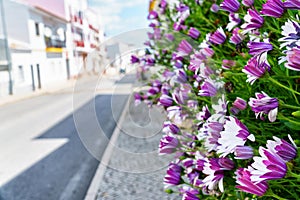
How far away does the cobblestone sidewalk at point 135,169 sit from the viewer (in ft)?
10.4

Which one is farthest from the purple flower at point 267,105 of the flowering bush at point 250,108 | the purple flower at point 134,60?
the purple flower at point 134,60

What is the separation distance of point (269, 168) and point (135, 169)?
3.38 metres

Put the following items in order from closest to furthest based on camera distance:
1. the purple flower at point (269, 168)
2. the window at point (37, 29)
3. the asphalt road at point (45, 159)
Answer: the purple flower at point (269, 168)
the asphalt road at point (45, 159)
the window at point (37, 29)

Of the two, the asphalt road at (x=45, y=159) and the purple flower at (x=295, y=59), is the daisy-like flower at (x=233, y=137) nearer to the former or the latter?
the purple flower at (x=295, y=59)

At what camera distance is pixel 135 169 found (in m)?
3.90

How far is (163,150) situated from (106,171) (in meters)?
2.80

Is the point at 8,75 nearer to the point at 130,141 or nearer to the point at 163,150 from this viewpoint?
the point at 130,141

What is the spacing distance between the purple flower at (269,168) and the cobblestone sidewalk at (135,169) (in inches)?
94.3

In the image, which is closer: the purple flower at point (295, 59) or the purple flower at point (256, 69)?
the purple flower at point (295, 59)

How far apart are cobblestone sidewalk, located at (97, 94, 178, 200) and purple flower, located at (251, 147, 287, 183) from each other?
7.85 ft

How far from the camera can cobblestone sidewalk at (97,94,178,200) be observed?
124 inches

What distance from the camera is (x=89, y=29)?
36500 mm

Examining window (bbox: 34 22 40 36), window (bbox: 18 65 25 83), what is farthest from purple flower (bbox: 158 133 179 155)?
window (bbox: 34 22 40 36)

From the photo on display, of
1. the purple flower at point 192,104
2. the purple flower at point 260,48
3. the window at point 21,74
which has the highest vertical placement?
the purple flower at point 260,48
